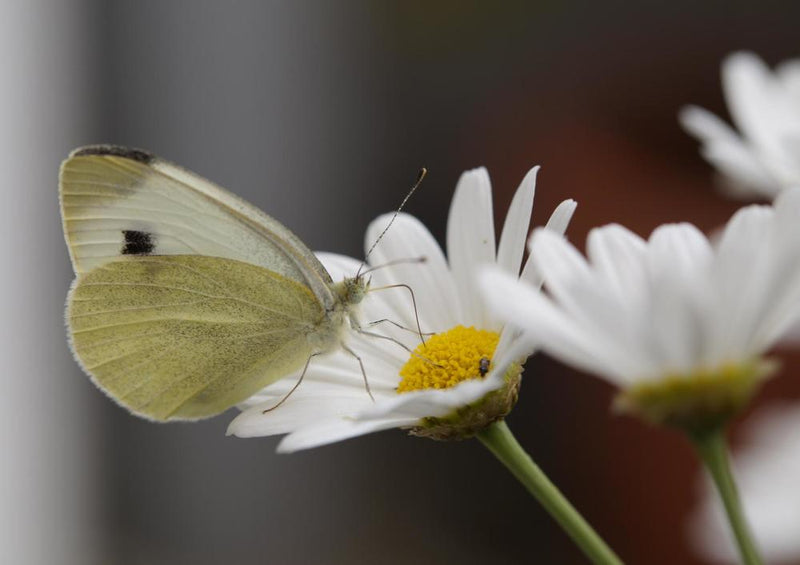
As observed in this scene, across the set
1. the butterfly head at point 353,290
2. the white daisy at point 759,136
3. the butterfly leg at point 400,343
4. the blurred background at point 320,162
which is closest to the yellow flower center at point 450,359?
the butterfly leg at point 400,343

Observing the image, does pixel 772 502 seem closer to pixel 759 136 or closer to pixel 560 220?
pixel 560 220

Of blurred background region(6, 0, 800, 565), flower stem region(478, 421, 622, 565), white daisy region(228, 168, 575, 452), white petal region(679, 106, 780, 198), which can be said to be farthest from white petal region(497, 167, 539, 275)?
blurred background region(6, 0, 800, 565)

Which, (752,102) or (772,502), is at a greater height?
(752,102)

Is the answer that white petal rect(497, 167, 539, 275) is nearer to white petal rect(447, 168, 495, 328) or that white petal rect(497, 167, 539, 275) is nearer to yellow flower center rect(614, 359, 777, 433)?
white petal rect(447, 168, 495, 328)

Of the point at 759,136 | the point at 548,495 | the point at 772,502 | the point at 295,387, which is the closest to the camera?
the point at 548,495

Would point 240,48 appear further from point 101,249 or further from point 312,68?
point 101,249

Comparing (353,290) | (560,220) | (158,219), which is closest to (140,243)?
(158,219)
